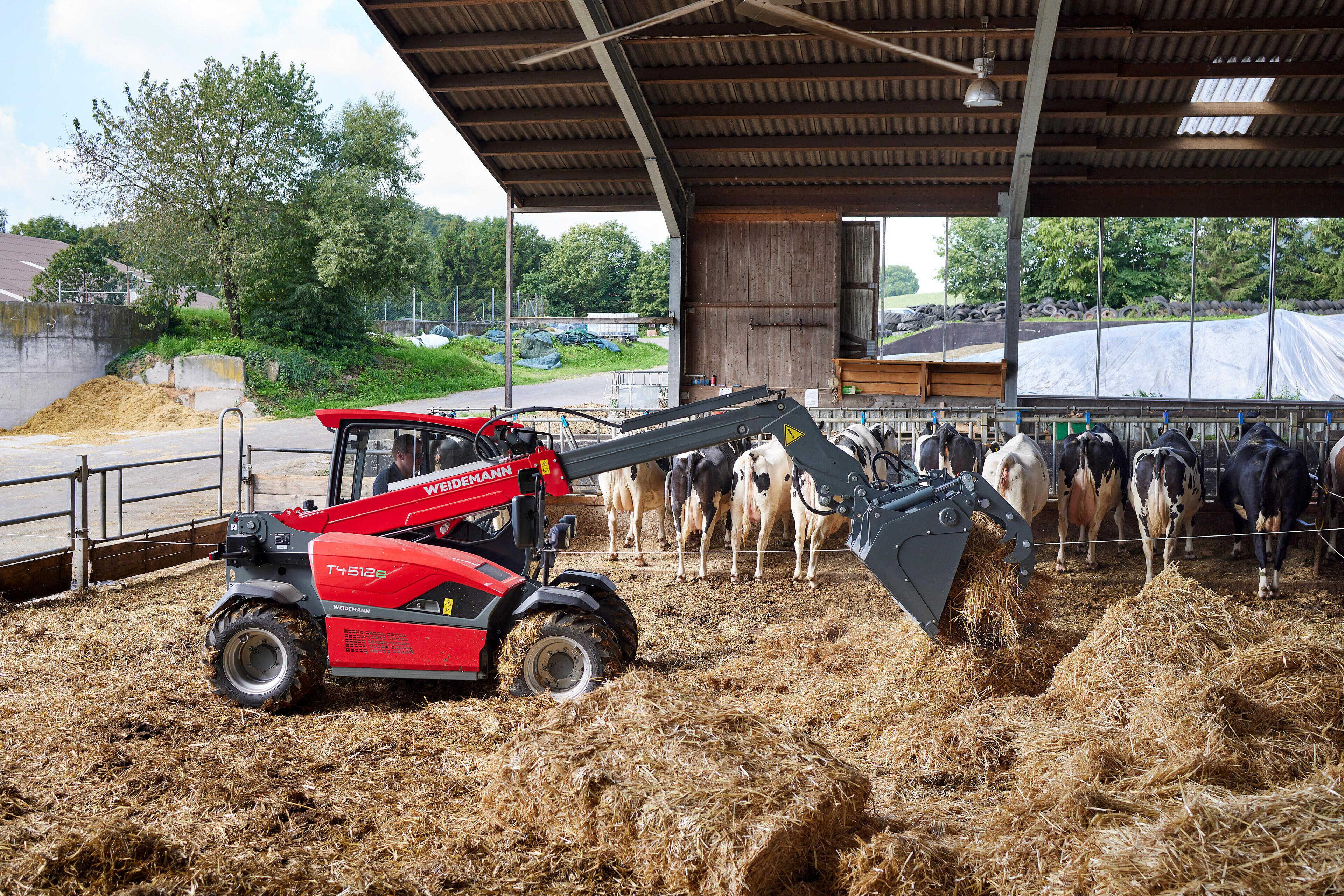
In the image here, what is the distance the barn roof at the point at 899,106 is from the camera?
12734 millimetres

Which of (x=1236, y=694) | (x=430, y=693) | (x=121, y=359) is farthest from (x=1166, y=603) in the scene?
(x=121, y=359)

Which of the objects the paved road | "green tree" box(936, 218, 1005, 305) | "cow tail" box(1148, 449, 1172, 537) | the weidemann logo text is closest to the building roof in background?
the paved road

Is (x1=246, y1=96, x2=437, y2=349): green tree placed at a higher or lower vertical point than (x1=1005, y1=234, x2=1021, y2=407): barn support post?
higher

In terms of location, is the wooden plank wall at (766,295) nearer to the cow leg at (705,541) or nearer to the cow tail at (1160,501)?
the cow leg at (705,541)

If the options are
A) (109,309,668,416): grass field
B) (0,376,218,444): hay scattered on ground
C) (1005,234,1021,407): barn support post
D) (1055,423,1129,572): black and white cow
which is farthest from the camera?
(109,309,668,416): grass field

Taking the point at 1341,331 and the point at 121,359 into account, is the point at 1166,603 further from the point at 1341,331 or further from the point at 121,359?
the point at 1341,331

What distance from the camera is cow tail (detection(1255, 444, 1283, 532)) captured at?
31.0ft

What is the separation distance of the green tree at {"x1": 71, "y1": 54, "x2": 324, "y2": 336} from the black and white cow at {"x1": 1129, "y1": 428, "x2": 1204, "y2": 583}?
23694 millimetres

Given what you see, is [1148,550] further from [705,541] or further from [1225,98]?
[1225,98]

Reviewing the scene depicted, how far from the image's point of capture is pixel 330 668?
5.71 m

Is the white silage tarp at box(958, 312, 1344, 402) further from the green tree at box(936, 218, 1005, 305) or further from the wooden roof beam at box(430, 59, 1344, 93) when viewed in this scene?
the wooden roof beam at box(430, 59, 1344, 93)

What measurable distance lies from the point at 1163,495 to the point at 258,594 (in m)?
8.71

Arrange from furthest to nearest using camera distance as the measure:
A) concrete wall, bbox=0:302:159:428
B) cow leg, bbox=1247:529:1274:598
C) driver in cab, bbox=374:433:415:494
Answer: concrete wall, bbox=0:302:159:428 → cow leg, bbox=1247:529:1274:598 → driver in cab, bbox=374:433:415:494

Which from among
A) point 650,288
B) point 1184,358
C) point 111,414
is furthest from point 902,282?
point 111,414
